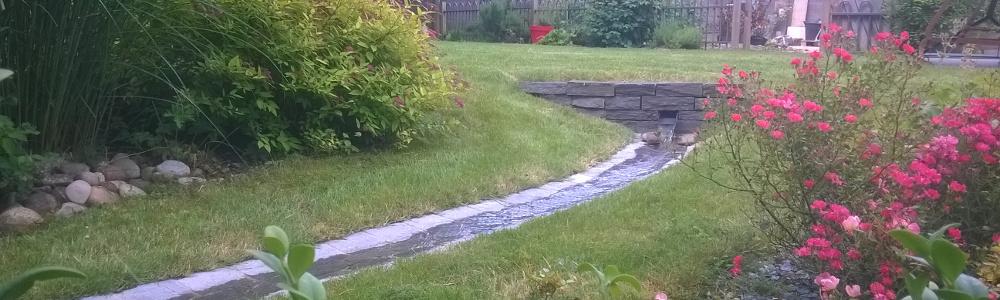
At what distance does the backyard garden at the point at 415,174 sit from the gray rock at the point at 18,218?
0.01m

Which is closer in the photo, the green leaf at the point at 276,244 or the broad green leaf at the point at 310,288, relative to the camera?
the green leaf at the point at 276,244

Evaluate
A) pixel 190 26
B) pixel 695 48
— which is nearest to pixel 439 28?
pixel 695 48

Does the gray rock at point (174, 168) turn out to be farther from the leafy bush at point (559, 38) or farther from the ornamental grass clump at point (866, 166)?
the leafy bush at point (559, 38)

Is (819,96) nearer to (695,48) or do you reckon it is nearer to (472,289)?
(472,289)

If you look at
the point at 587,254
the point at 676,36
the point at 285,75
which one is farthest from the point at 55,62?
the point at 676,36

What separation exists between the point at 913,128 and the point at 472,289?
169cm

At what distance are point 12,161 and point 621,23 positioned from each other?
38.7 feet

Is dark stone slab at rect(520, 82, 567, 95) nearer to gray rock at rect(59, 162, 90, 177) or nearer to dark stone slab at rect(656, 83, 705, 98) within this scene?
dark stone slab at rect(656, 83, 705, 98)

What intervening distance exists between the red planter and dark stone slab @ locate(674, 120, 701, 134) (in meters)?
7.51

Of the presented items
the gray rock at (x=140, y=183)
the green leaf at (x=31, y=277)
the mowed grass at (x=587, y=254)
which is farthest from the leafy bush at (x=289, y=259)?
the gray rock at (x=140, y=183)

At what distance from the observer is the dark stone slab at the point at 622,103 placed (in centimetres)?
830

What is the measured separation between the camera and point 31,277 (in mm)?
1015

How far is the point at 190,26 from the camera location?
491cm

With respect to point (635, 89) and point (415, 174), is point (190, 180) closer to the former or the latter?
point (415, 174)
